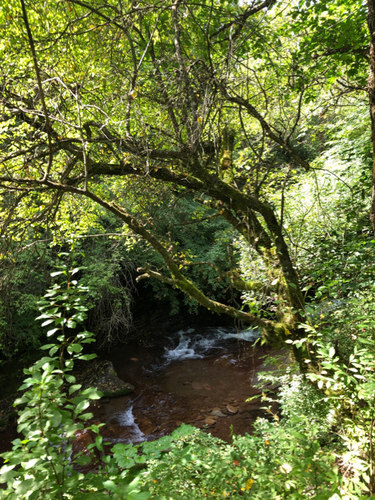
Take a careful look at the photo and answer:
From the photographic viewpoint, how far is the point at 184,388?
286 inches

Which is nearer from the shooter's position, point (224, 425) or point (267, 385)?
point (224, 425)

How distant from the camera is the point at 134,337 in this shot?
32.8 ft

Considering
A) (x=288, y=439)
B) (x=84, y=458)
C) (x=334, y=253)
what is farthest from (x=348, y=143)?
(x=84, y=458)

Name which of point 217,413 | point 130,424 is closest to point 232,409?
point 217,413

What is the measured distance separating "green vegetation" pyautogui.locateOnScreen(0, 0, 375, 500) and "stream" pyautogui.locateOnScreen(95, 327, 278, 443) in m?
1.84

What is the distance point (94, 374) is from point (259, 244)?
626 centimetres

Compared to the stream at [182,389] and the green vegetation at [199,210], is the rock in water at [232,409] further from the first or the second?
the green vegetation at [199,210]

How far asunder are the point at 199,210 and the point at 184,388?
4451 millimetres

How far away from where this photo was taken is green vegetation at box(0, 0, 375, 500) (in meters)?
1.69

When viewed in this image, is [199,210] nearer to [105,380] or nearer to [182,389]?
[182,389]

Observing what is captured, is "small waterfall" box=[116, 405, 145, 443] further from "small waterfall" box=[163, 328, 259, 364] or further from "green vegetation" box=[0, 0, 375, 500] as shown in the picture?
"small waterfall" box=[163, 328, 259, 364]

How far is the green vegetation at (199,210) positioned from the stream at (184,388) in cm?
184

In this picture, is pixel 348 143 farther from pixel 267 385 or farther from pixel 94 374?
pixel 94 374

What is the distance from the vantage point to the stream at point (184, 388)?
5.85 meters
